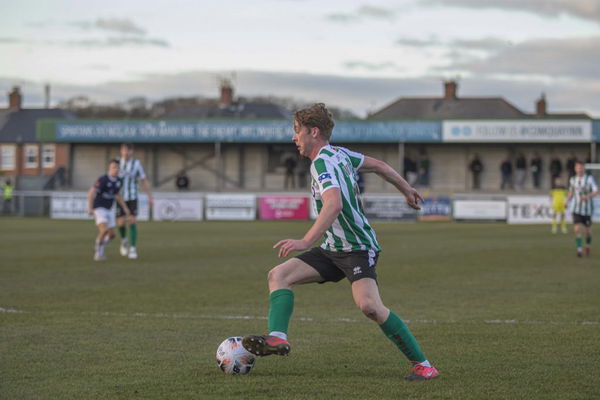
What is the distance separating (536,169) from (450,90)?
772 inches

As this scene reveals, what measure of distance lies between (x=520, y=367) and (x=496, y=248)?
56.0ft

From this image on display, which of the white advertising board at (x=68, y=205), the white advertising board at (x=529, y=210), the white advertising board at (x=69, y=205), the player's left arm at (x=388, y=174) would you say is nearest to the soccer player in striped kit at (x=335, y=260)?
the player's left arm at (x=388, y=174)

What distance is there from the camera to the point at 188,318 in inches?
441

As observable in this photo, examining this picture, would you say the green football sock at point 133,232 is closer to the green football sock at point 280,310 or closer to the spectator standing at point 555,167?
the green football sock at point 280,310

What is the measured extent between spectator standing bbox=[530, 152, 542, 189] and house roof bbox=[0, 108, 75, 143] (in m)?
43.1

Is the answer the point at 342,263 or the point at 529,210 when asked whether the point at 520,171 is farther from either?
the point at 342,263

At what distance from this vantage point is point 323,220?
6684 millimetres

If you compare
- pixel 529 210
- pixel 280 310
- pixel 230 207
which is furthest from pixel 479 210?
pixel 280 310

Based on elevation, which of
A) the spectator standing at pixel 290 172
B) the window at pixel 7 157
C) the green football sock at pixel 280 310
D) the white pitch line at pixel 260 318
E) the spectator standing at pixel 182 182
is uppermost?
the window at pixel 7 157

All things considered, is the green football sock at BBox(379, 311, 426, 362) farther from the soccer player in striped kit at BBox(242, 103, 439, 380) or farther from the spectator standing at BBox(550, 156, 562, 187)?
the spectator standing at BBox(550, 156, 562, 187)

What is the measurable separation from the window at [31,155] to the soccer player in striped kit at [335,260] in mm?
73859

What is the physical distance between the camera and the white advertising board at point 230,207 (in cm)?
4578

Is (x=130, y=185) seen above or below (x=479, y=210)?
above

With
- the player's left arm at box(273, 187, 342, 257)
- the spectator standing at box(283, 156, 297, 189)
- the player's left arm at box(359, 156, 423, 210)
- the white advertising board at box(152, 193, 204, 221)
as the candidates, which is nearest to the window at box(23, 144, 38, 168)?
the spectator standing at box(283, 156, 297, 189)
